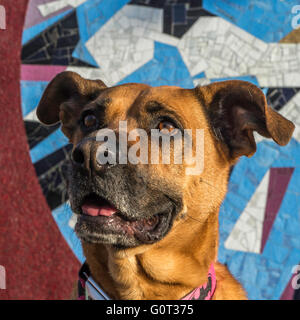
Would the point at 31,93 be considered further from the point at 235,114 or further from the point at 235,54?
the point at 235,114

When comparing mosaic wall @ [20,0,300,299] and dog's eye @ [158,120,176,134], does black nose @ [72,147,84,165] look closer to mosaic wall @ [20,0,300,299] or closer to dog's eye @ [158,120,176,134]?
dog's eye @ [158,120,176,134]

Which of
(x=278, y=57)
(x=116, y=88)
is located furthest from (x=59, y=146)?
(x=278, y=57)

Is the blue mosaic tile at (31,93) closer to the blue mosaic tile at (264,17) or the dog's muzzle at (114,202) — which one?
the blue mosaic tile at (264,17)

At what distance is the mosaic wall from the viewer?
155 inches

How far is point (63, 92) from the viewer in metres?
2.75

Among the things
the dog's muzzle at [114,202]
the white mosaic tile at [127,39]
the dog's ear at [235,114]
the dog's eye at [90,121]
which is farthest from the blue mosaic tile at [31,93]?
the dog's muzzle at [114,202]

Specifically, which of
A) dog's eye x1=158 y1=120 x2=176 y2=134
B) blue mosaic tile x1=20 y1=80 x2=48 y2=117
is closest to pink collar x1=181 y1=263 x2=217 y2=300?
dog's eye x1=158 y1=120 x2=176 y2=134

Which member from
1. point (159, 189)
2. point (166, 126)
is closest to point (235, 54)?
point (166, 126)

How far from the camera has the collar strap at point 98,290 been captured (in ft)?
7.16

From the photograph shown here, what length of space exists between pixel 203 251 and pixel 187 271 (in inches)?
6.3

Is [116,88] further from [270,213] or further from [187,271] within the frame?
[270,213]

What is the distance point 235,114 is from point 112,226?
3.67 ft

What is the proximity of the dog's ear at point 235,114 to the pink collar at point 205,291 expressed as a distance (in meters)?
0.80

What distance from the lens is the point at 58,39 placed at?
171 inches
